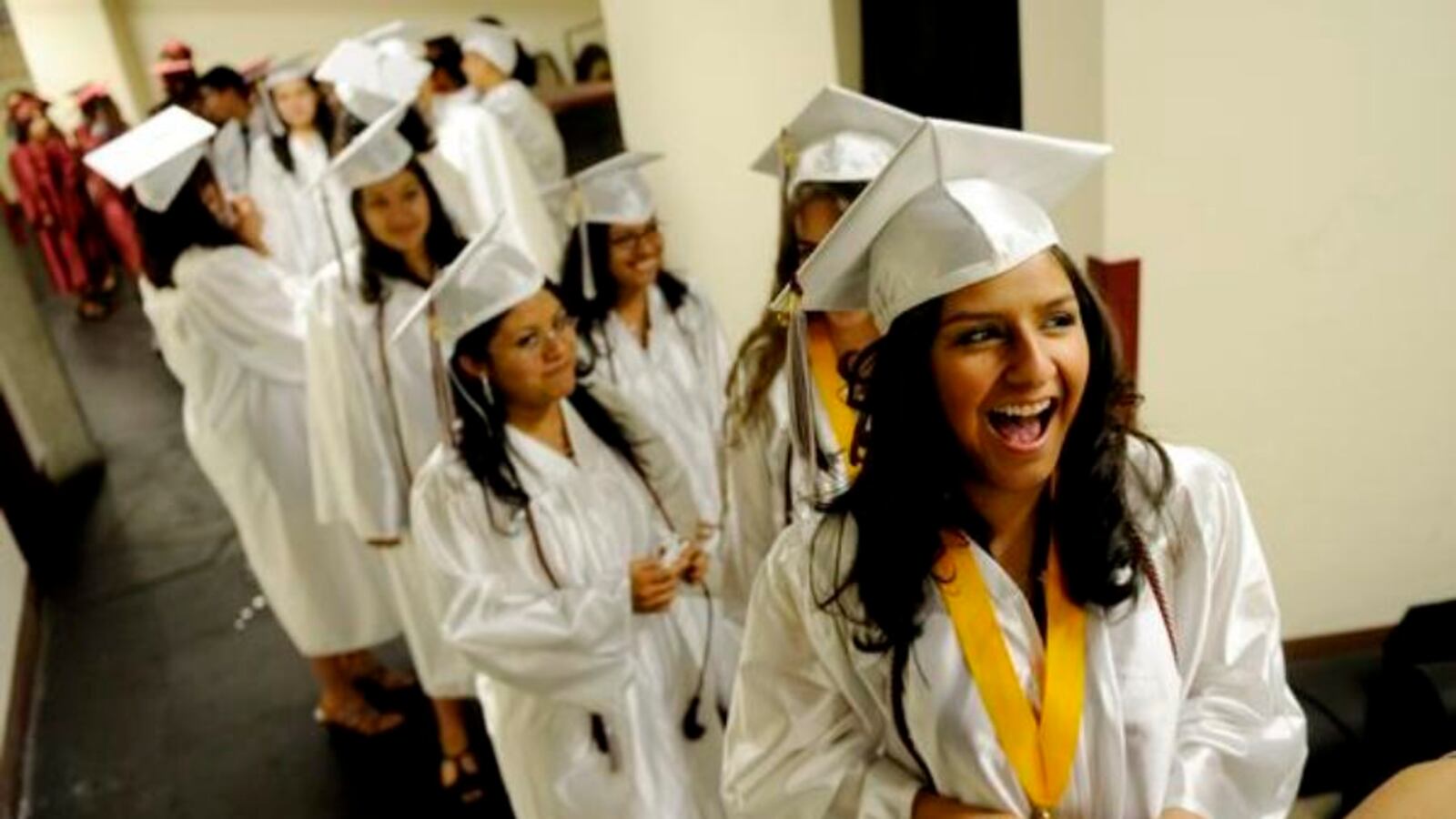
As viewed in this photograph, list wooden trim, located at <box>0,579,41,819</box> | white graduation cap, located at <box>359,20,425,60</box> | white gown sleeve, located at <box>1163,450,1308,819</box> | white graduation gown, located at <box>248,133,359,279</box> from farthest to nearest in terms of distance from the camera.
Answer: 1. white graduation gown, located at <box>248,133,359,279</box>
2. white graduation cap, located at <box>359,20,425,60</box>
3. wooden trim, located at <box>0,579,41,819</box>
4. white gown sleeve, located at <box>1163,450,1308,819</box>

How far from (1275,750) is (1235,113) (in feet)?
4.28

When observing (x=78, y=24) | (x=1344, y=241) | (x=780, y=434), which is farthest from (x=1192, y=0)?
(x=78, y=24)

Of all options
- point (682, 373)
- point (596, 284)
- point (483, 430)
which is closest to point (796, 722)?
point (483, 430)

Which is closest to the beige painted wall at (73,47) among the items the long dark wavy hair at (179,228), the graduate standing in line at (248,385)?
the graduate standing in line at (248,385)

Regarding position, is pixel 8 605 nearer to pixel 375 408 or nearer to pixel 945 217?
pixel 375 408

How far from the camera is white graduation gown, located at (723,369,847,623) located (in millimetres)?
1858

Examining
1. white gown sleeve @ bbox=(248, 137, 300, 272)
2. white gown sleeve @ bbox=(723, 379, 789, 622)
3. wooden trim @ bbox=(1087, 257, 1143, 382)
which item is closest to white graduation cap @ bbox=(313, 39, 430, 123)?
white gown sleeve @ bbox=(248, 137, 300, 272)

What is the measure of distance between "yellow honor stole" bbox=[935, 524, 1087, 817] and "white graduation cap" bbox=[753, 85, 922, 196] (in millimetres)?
849

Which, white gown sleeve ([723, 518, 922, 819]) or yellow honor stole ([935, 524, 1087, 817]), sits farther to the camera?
white gown sleeve ([723, 518, 922, 819])

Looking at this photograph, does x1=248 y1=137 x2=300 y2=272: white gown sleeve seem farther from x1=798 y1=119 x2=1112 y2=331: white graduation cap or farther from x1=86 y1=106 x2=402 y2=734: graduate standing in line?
x1=798 y1=119 x2=1112 y2=331: white graduation cap

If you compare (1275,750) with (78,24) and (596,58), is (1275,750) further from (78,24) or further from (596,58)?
(78,24)

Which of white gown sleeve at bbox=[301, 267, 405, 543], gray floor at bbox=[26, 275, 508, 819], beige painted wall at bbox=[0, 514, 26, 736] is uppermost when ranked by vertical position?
white gown sleeve at bbox=[301, 267, 405, 543]

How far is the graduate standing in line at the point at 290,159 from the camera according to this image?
487cm

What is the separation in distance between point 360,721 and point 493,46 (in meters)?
3.20
